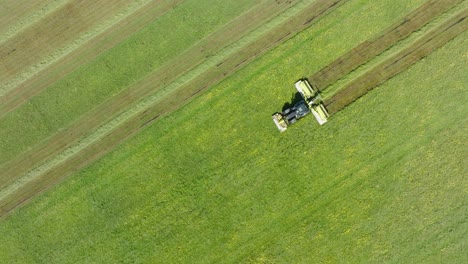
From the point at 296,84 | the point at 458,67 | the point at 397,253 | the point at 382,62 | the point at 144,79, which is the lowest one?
the point at 397,253

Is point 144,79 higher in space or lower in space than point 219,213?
higher

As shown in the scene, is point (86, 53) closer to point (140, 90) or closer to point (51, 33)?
point (51, 33)

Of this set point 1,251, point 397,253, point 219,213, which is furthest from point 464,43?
point 1,251

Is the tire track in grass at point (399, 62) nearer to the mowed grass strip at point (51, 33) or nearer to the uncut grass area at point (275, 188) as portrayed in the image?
the uncut grass area at point (275, 188)

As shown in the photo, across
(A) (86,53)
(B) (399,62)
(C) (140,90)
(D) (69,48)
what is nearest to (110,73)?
(A) (86,53)

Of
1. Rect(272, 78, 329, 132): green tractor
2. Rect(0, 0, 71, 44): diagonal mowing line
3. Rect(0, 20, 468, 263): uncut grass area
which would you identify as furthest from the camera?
Rect(0, 0, 71, 44): diagonal mowing line

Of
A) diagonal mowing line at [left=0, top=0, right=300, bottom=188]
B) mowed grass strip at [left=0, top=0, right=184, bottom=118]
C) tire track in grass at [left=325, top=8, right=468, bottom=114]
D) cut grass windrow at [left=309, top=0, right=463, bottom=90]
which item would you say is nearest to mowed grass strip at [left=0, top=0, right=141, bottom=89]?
mowed grass strip at [left=0, top=0, right=184, bottom=118]

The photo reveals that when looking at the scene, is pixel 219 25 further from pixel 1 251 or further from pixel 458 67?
pixel 1 251

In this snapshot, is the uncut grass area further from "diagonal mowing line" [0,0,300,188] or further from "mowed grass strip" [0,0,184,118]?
"mowed grass strip" [0,0,184,118]
